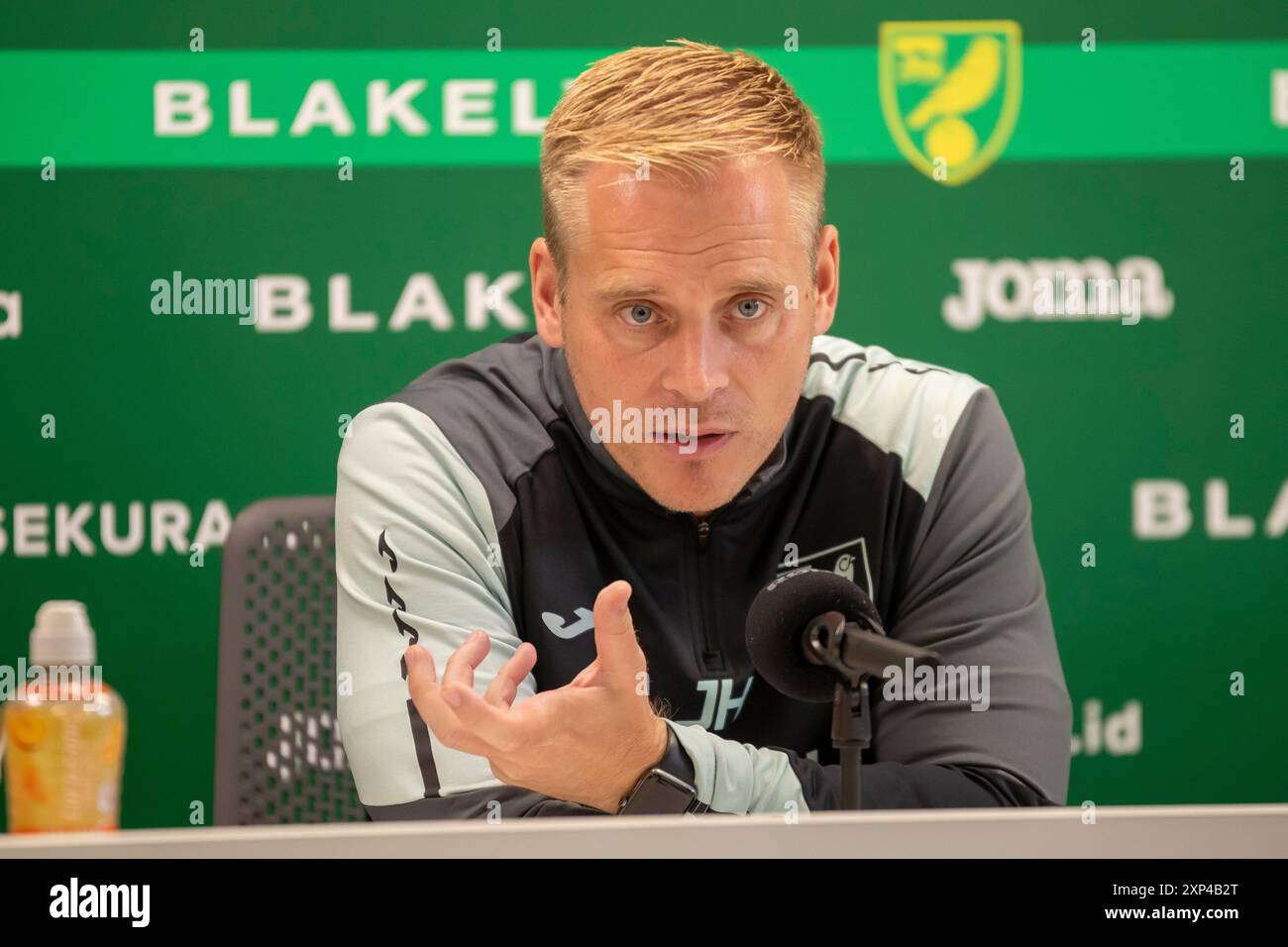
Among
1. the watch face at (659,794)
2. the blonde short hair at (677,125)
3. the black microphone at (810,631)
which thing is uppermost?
the blonde short hair at (677,125)

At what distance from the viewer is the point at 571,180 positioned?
1322mm

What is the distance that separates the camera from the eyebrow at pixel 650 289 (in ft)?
4.06

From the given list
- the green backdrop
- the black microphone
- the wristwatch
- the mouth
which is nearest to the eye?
the mouth

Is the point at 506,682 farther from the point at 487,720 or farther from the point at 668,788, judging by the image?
the point at 668,788

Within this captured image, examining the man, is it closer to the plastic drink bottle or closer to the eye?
the eye

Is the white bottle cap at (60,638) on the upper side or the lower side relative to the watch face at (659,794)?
upper

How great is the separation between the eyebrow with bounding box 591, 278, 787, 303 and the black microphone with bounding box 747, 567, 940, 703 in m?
0.58

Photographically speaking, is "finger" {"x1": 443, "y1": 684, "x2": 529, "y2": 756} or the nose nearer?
"finger" {"x1": 443, "y1": 684, "x2": 529, "y2": 756}

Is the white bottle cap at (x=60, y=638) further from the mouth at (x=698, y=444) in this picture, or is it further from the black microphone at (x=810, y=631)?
the mouth at (x=698, y=444)

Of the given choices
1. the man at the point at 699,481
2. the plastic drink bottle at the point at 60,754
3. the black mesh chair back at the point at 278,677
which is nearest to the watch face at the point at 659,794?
the man at the point at 699,481

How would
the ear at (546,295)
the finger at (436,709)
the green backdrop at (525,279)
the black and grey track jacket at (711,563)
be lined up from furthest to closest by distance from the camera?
1. the green backdrop at (525,279)
2. the ear at (546,295)
3. the black and grey track jacket at (711,563)
4. the finger at (436,709)

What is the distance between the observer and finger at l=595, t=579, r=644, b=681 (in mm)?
734

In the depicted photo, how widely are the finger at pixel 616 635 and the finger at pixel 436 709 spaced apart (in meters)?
0.11

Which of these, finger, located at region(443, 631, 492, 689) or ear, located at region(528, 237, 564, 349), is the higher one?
ear, located at region(528, 237, 564, 349)
